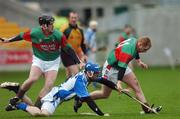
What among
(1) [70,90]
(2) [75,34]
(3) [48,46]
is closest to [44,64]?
(3) [48,46]

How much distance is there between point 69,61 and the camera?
20969 mm

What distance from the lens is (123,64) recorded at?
16.0 meters

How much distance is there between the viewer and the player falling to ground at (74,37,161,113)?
16.0 m

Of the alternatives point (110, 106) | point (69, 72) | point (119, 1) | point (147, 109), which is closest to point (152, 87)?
point (69, 72)

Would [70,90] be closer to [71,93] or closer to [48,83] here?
[71,93]

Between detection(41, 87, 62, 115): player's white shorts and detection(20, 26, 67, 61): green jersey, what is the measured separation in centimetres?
113

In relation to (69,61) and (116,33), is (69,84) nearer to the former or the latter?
(69,61)

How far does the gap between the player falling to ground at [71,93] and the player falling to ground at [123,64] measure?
22.5 inches

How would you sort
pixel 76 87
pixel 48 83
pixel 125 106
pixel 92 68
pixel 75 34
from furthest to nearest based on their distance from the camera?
pixel 75 34
pixel 125 106
pixel 48 83
pixel 76 87
pixel 92 68

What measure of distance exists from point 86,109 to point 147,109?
1931 mm

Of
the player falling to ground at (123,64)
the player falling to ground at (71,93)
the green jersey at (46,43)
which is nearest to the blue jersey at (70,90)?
the player falling to ground at (71,93)

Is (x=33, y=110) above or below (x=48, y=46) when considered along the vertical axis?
below

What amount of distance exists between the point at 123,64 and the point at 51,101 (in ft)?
5.44

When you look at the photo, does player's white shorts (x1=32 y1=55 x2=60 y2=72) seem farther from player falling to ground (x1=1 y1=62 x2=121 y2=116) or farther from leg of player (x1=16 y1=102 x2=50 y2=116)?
leg of player (x1=16 y1=102 x2=50 y2=116)
